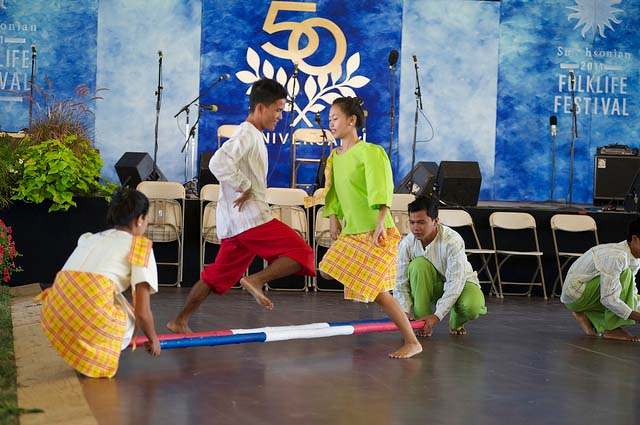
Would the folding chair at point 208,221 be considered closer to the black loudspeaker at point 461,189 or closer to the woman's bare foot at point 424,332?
the black loudspeaker at point 461,189

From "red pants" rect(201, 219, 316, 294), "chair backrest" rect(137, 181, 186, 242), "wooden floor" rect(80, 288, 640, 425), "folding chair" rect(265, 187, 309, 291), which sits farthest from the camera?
"folding chair" rect(265, 187, 309, 291)

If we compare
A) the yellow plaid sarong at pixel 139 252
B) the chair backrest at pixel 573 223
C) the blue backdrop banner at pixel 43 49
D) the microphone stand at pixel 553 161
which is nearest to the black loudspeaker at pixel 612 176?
the microphone stand at pixel 553 161

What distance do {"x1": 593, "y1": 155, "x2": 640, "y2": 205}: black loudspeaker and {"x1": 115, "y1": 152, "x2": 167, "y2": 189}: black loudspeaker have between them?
202 inches

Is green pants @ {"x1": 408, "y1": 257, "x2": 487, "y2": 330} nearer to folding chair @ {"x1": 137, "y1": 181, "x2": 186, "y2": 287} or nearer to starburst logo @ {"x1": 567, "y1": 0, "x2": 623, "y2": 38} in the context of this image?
folding chair @ {"x1": 137, "y1": 181, "x2": 186, "y2": 287}

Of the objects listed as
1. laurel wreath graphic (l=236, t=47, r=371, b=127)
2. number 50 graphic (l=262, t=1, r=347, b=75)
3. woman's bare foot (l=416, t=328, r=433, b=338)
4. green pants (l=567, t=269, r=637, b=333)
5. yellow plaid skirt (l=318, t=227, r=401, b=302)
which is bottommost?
woman's bare foot (l=416, t=328, r=433, b=338)

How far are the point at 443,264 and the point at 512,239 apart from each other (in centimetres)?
353

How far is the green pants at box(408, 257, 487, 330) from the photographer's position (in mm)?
5086

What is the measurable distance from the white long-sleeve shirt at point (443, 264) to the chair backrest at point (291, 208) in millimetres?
2829

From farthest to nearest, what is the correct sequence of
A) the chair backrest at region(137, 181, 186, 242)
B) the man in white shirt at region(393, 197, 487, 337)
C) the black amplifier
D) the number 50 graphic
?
the number 50 graphic < the black amplifier < the chair backrest at region(137, 181, 186, 242) < the man in white shirt at region(393, 197, 487, 337)

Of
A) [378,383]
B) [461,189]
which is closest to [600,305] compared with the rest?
[378,383]

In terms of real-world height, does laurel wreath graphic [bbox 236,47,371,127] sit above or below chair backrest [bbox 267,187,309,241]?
above

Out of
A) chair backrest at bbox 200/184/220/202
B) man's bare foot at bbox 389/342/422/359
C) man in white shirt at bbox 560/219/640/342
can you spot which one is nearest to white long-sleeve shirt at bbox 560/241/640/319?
man in white shirt at bbox 560/219/640/342

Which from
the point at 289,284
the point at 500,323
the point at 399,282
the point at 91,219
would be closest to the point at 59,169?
the point at 91,219

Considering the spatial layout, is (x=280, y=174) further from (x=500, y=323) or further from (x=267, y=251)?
(x=267, y=251)
